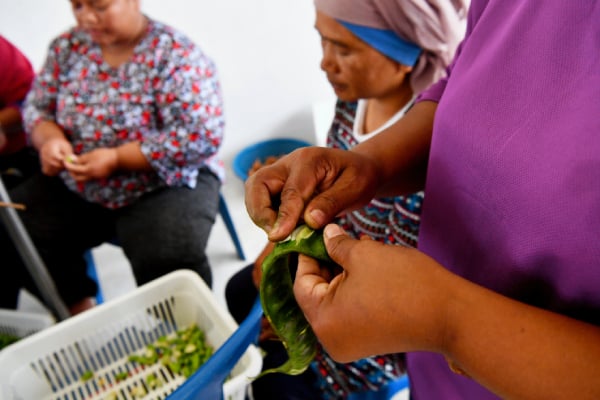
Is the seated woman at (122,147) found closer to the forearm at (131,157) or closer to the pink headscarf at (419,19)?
the forearm at (131,157)

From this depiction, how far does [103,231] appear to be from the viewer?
4.70 ft

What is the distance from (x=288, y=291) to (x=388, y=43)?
585mm

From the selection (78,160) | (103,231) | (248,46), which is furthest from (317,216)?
(248,46)

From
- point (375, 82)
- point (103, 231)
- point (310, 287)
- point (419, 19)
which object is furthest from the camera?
point (103, 231)

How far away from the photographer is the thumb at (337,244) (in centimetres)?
41

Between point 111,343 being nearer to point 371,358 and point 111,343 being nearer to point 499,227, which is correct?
point 371,358

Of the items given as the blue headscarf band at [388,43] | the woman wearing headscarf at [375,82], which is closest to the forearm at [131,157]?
the woman wearing headscarf at [375,82]

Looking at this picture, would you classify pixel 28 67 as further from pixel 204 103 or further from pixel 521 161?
pixel 521 161

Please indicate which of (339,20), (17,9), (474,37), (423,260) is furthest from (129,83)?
(423,260)

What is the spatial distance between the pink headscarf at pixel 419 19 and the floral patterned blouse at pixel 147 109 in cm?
52

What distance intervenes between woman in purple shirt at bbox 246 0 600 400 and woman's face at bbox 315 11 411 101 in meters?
0.40

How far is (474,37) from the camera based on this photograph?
19.5 inches

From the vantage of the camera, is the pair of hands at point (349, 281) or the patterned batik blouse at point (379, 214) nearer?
the pair of hands at point (349, 281)

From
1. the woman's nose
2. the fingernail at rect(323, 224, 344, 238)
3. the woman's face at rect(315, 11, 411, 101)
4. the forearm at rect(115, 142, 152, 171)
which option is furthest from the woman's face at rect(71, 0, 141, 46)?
the fingernail at rect(323, 224, 344, 238)
